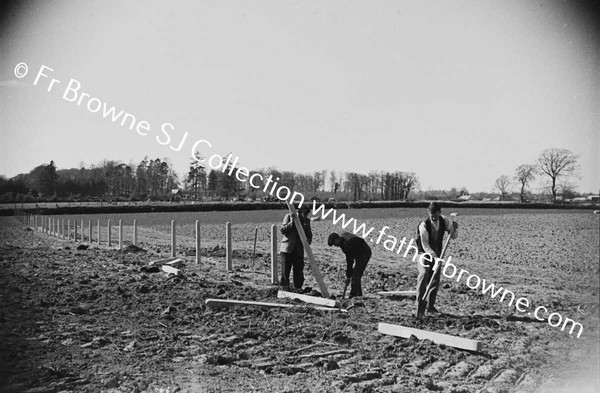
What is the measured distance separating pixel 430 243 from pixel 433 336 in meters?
1.56

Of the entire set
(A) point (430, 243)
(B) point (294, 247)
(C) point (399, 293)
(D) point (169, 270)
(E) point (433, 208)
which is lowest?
(C) point (399, 293)


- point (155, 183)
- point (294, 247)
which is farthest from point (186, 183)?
point (294, 247)

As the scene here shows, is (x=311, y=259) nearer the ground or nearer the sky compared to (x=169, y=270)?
nearer the sky

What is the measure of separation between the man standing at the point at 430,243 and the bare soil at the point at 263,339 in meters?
0.46

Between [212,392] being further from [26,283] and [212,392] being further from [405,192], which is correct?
[405,192]

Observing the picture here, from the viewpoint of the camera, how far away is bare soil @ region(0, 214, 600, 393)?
5.48 meters

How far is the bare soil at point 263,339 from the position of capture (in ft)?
18.0

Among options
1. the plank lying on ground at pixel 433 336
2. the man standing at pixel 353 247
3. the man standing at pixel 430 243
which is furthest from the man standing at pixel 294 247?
the plank lying on ground at pixel 433 336

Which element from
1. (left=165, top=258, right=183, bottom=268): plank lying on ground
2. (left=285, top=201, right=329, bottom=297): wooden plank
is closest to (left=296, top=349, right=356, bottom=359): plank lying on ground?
(left=285, top=201, right=329, bottom=297): wooden plank

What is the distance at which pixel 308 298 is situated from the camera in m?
8.88

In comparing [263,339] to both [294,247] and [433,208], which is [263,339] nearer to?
[433,208]

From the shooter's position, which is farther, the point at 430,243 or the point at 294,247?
the point at 294,247

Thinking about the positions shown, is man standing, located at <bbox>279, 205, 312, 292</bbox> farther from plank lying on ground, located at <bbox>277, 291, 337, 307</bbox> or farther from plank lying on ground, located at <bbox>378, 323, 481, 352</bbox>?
plank lying on ground, located at <bbox>378, 323, 481, 352</bbox>

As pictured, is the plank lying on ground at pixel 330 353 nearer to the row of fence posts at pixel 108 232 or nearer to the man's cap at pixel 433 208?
the man's cap at pixel 433 208
